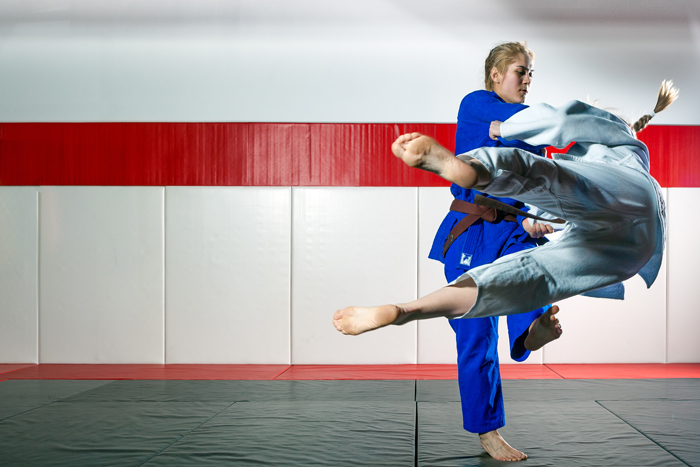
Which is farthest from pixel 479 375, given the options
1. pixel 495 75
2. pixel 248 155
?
pixel 248 155

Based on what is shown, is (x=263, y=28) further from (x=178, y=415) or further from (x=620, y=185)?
(x=620, y=185)

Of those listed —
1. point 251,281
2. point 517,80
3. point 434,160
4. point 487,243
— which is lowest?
point 251,281

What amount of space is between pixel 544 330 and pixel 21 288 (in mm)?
5504

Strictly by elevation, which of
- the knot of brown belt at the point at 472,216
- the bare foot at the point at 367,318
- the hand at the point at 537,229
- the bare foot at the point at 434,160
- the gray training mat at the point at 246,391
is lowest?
the gray training mat at the point at 246,391

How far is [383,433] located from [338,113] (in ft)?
11.8

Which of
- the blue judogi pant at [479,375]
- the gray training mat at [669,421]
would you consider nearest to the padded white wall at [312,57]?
the gray training mat at [669,421]

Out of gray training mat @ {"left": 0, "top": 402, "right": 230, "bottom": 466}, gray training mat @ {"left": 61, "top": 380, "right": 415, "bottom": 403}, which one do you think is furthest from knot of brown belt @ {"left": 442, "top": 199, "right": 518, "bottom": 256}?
gray training mat @ {"left": 61, "top": 380, "right": 415, "bottom": 403}

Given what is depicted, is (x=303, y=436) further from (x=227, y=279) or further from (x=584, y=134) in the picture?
(x=227, y=279)

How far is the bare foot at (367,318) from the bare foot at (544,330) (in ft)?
2.42

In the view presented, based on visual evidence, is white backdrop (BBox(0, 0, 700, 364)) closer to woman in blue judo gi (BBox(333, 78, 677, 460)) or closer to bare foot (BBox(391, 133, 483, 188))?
woman in blue judo gi (BBox(333, 78, 677, 460))

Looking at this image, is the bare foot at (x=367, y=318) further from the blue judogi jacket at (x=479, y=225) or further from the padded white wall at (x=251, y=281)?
the padded white wall at (x=251, y=281)

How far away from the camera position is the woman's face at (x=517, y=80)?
7.73ft

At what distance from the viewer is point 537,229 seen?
7.31ft

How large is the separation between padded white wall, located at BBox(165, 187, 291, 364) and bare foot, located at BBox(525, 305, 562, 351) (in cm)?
374
